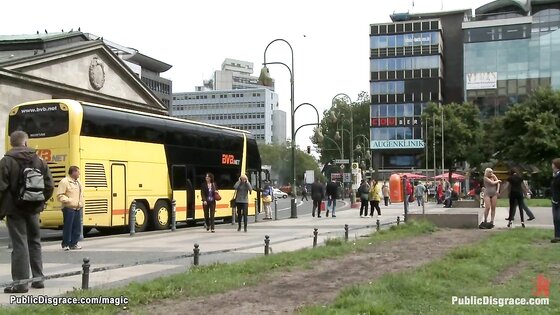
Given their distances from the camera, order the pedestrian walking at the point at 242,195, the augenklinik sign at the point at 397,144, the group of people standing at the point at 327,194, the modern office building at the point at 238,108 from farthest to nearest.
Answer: the modern office building at the point at 238,108
the augenklinik sign at the point at 397,144
the group of people standing at the point at 327,194
the pedestrian walking at the point at 242,195

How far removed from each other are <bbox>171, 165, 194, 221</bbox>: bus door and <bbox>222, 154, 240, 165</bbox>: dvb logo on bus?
2.61 m

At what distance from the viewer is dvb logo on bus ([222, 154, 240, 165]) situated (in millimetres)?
25484

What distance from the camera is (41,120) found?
18.6 meters

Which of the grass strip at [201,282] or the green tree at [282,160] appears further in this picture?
the green tree at [282,160]

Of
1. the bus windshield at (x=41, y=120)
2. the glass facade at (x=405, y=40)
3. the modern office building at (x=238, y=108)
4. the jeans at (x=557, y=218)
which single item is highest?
the glass facade at (x=405, y=40)

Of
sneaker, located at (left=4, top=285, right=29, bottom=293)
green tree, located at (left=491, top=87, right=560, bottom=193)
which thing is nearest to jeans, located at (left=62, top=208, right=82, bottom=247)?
sneaker, located at (left=4, top=285, right=29, bottom=293)

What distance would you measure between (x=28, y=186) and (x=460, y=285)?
5559 mm

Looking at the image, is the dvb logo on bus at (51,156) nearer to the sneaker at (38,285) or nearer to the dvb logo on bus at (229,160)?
the dvb logo on bus at (229,160)

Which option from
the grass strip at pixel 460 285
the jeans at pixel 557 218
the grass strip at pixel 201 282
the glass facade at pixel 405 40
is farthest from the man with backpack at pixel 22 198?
the glass facade at pixel 405 40

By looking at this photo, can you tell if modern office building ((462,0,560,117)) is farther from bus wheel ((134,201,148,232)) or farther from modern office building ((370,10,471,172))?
bus wheel ((134,201,148,232))

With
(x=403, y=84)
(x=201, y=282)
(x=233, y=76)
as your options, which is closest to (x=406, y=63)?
(x=403, y=84)

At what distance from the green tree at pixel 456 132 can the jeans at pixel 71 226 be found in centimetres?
6488

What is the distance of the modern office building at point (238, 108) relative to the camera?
460ft

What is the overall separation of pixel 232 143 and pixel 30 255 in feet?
59.3
